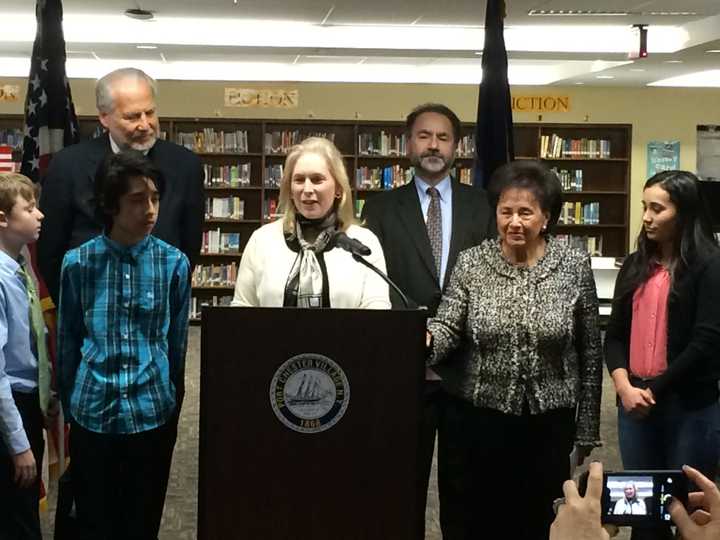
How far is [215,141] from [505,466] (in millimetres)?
9225

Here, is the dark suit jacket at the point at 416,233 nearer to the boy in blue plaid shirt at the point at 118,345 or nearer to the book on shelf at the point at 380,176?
the boy in blue plaid shirt at the point at 118,345

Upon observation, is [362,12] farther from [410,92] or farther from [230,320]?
[230,320]

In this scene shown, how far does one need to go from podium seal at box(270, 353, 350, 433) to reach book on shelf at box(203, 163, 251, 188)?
9680mm

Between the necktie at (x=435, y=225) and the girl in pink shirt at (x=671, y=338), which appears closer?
the girl in pink shirt at (x=671, y=338)

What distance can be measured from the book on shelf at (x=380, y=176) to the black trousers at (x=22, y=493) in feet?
28.8

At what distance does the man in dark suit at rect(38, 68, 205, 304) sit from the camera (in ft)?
9.04

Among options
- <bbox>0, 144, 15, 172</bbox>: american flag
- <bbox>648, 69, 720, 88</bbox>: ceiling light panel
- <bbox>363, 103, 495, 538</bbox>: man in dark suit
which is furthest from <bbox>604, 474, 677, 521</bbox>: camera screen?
<bbox>648, 69, 720, 88</bbox>: ceiling light panel

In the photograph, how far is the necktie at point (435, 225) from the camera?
3004 millimetres

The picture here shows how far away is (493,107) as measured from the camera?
3.84 m

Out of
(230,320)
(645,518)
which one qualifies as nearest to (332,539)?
(230,320)

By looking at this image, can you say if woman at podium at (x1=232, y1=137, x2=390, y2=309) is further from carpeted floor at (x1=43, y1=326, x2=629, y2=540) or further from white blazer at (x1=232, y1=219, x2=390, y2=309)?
carpeted floor at (x1=43, y1=326, x2=629, y2=540)

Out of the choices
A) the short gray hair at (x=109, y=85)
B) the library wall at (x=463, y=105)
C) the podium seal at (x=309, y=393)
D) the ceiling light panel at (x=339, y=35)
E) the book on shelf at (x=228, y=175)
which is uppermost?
the ceiling light panel at (x=339, y=35)

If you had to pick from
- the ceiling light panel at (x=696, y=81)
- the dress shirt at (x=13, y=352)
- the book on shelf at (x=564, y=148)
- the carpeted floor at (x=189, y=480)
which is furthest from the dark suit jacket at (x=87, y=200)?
the ceiling light panel at (x=696, y=81)

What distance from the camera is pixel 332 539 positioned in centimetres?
189
